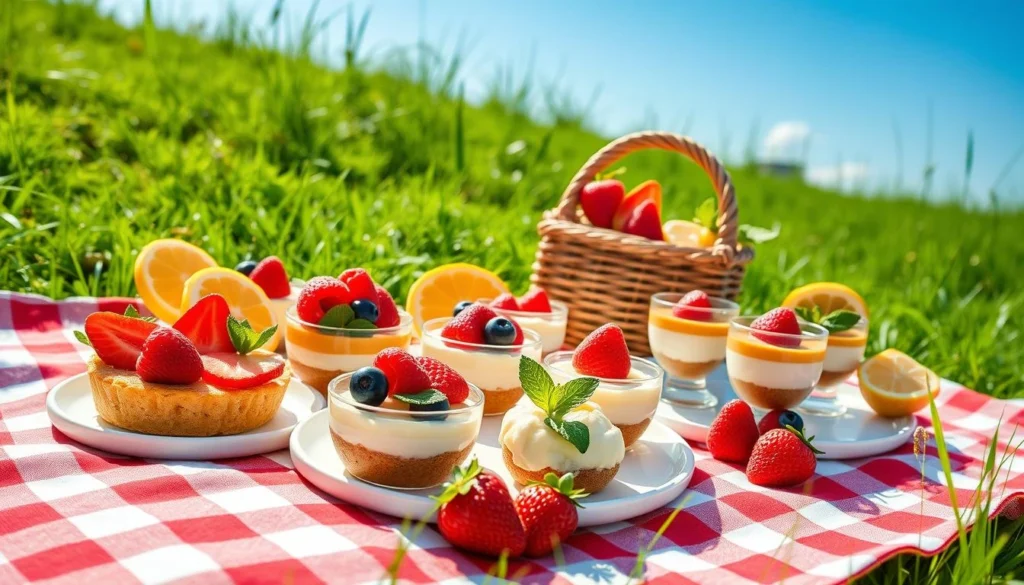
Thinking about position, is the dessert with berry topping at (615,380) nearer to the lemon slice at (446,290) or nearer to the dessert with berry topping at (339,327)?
the dessert with berry topping at (339,327)

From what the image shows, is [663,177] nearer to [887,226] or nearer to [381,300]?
[887,226]

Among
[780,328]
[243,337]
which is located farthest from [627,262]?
[243,337]

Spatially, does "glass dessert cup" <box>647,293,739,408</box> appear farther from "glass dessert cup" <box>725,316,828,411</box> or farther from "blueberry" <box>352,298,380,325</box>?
"blueberry" <box>352,298,380,325</box>

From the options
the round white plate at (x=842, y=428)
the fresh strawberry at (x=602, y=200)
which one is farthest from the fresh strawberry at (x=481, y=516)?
the fresh strawberry at (x=602, y=200)

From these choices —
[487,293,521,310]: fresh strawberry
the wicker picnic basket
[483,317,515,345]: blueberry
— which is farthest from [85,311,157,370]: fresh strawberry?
the wicker picnic basket

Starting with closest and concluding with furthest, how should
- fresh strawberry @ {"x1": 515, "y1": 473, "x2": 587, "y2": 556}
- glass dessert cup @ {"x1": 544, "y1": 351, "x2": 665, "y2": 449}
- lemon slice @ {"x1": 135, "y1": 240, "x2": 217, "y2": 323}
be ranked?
fresh strawberry @ {"x1": 515, "y1": 473, "x2": 587, "y2": 556}
glass dessert cup @ {"x1": 544, "y1": 351, "x2": 665, "y2": 449}
lemon slice @ {"x1": 135, "y1": 240, "x2": 217, "y2": 323}
